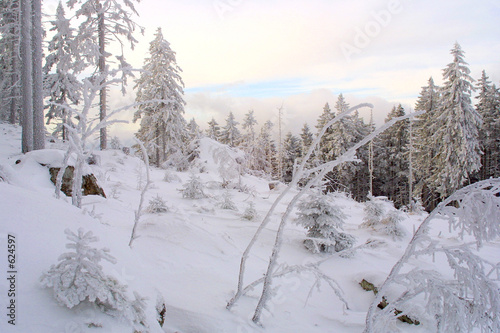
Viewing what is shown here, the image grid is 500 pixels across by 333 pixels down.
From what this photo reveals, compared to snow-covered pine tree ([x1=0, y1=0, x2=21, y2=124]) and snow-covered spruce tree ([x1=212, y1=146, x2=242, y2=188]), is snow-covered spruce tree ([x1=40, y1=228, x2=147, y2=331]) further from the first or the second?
snow-covered pine tree ([x1=0, y1=0, x2=21, y2=124])

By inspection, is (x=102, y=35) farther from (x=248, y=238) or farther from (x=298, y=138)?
(x=298, y=138)

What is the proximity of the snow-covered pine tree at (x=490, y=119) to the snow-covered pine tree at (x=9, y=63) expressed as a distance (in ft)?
130

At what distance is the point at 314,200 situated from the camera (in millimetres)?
7066

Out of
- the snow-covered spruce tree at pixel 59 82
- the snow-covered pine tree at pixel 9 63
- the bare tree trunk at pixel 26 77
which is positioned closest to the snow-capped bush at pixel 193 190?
the bare tree trunk at pixel 26 77

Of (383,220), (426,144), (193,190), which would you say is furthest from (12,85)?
(426,144)

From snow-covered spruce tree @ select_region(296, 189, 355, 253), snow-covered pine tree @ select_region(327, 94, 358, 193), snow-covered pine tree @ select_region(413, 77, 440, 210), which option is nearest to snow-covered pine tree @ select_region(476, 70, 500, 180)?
snow-covered pine tree @ select_region(413, 77, 440, 210)

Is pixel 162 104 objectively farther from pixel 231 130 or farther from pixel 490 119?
pixel 490 119

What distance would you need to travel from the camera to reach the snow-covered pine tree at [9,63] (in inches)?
846

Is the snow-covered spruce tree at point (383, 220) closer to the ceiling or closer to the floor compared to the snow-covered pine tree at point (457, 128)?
closer to the floor

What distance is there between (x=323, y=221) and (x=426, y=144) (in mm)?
25195

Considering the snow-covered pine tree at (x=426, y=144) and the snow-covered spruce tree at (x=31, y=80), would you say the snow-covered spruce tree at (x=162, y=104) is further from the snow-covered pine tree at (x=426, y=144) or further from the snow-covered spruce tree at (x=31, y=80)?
the snow-covered pine tree at (x=426, y=144)

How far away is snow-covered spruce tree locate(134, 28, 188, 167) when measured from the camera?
75.3 ft

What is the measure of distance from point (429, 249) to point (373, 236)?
7.02m

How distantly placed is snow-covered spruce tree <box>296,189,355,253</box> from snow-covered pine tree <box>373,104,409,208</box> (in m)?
25.7
